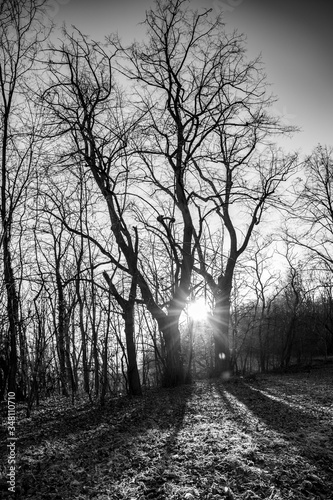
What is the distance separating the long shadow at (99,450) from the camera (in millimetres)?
Answer: 3230

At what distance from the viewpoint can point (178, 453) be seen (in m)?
4.07

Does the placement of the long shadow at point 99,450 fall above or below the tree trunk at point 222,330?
below

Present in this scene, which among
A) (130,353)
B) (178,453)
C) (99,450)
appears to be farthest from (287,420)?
(130,353)

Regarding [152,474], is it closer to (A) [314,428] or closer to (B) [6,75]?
(A) [314,428]

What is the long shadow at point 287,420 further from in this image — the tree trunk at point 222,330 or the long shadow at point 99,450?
the tree trunk at point 222,330

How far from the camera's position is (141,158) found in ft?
34.2

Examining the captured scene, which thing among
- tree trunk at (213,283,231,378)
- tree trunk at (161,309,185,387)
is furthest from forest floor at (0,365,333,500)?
tree trunk at (213,283,231,378)

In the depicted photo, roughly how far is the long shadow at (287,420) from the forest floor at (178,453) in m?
0.01

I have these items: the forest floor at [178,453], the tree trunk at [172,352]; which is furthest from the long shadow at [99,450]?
the tree trunk at [172,352]

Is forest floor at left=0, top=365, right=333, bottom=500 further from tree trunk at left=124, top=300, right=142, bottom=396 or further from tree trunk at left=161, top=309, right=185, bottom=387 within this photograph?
tree trunk at left=161, top=309, right=185, bottom=387

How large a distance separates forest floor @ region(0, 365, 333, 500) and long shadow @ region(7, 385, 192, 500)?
1 centimetres

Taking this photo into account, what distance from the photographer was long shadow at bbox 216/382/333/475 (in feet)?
12.2

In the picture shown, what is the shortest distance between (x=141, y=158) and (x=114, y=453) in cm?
868

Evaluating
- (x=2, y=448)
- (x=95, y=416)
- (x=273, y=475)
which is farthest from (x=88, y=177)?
(x=273, y=475)
